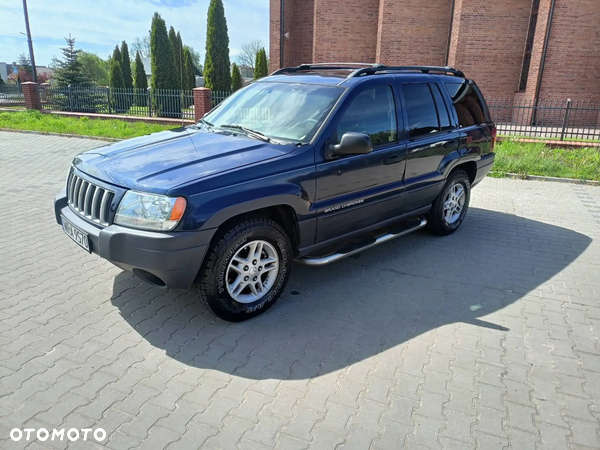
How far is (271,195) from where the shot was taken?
350 centimetres

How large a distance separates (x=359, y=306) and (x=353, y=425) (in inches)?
58.5

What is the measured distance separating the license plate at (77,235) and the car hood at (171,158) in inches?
18.0

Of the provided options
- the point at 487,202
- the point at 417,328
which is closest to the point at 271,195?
the point at 417,328

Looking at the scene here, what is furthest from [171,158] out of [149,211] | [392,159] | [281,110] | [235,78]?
[235,78]

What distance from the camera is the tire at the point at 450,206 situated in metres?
5.62

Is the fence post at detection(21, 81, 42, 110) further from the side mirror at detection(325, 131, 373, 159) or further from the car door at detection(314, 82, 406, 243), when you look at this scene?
the side mirror at detection(325, 131, 373, 159)

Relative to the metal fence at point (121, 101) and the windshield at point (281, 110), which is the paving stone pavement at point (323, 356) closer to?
the windshield at point (281, 110)

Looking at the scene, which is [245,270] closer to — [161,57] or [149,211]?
[149,211]

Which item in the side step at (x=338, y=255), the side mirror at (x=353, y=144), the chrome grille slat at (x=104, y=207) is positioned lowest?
the side step at (x=338, y=255)

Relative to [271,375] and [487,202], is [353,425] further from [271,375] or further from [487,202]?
[487,202]

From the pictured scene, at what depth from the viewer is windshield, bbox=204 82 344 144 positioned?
13.2ft

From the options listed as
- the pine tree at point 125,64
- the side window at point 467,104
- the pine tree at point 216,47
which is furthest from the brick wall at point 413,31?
the pine tree at point 125,64

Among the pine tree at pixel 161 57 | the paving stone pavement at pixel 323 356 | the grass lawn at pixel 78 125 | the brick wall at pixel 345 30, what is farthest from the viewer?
the pine tree at pixel 161 57

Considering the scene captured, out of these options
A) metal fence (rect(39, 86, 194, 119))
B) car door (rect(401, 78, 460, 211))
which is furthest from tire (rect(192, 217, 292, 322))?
metal fence (rect(39, 86, 194, 119))
